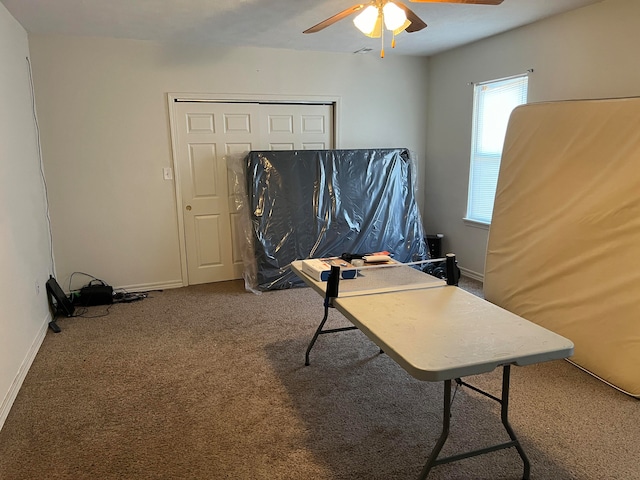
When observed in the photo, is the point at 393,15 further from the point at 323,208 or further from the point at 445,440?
the point at 323,208

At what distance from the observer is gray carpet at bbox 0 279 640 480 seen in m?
2.05

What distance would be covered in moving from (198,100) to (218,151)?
531mm

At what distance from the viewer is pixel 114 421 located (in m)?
2.41

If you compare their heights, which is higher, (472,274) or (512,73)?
(512,73)

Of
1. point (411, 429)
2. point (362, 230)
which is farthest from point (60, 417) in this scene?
point (362, 230)

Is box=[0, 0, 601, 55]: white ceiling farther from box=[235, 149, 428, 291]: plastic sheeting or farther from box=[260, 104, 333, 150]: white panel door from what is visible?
box=[235, 149, 428, 291]: plastic sheeting

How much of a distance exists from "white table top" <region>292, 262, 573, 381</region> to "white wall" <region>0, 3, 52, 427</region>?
200 cm

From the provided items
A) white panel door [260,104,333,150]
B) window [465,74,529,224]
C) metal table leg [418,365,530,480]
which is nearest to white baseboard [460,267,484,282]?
window [465,74,529,224]

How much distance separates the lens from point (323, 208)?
15.3ft

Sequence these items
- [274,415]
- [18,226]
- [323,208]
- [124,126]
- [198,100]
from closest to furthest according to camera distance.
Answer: [274,415]
[18,226]
[124,126]
[198,100]
[323,208]

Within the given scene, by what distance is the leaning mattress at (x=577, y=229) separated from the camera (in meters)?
2.63

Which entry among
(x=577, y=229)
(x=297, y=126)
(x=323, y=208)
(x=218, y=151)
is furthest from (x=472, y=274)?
(x=218, y=151)

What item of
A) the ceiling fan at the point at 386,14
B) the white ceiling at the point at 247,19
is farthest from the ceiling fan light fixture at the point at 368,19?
the white ceiling at the point at 247,19

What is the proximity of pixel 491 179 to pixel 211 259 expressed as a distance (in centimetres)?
302
